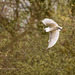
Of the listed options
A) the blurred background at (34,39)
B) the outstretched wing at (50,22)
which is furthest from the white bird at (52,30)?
the blurred background at (34,39)

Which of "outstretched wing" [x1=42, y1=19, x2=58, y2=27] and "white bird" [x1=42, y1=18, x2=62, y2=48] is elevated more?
"outstretched wing" [x1=42, y1=19, x2=58, y2=27]

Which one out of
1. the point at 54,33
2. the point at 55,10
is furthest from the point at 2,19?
the point at 54,33

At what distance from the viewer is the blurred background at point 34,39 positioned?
15.8ft

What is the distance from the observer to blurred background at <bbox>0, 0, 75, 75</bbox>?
15.8 feet

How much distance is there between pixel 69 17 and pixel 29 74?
1.75 meters

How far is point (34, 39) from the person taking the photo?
534 cm

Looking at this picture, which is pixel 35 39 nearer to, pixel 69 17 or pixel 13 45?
pixel 13 45

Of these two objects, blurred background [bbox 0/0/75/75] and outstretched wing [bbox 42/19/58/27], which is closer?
outstretched wing [bbox 42/19/58/27]

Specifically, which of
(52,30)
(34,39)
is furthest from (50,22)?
(34,39)

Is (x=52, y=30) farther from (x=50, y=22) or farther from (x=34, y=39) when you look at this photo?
(x=34, y=39)

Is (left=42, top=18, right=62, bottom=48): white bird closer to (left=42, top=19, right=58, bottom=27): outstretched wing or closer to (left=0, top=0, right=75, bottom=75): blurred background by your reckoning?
(left=42, top=19, right=58, bottom=27): outstretched wing

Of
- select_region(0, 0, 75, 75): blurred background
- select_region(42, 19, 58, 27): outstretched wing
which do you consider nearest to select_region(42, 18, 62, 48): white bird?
select_region(42, 19, 58, 27): outstretched wing

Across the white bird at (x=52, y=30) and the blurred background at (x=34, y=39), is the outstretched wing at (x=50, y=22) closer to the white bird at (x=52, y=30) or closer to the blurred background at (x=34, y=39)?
the white bird at (x=52, y=30)

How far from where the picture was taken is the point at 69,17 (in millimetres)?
4926
